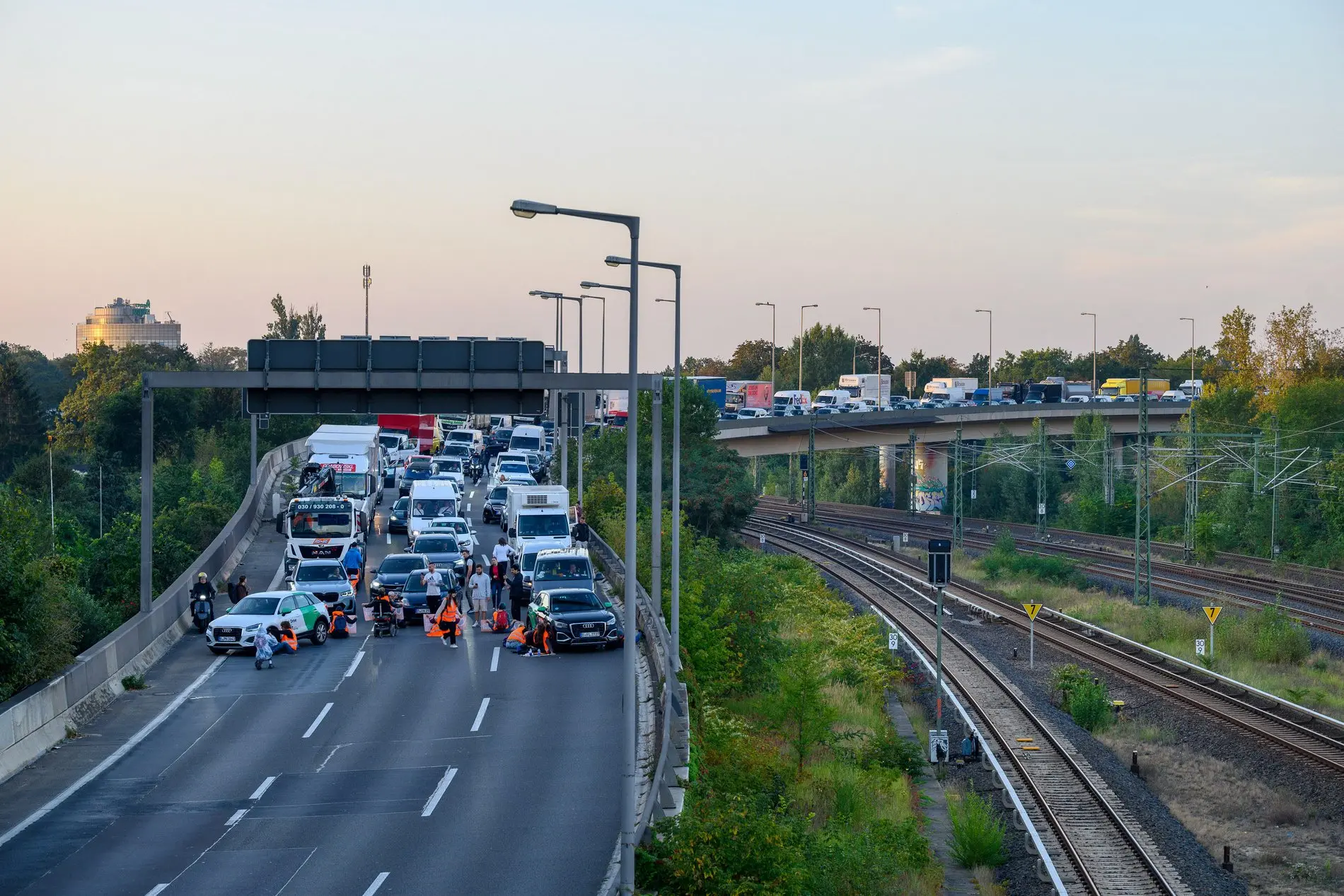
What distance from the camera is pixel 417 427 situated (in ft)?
276

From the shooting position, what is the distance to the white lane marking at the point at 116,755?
733 inches

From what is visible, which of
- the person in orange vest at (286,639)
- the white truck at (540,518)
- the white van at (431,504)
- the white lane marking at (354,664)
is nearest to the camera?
the white lane marking at (354,664)

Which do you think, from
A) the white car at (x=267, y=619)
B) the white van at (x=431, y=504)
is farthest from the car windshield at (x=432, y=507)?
the white car at (x=267, y=619)

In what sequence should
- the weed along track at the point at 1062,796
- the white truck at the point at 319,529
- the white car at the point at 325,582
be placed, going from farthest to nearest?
1. the white truck at the point at 319,529
2. the white car at the point at 325,582
3. the weed along track at the point at 1062,796

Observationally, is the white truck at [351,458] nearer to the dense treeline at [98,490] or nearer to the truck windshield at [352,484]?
the truck windshield at [352,484]

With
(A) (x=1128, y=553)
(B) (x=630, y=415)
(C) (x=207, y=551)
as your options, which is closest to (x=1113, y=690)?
(B) (x=630, y=415)

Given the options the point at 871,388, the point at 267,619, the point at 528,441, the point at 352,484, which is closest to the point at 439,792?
the point at 267,619

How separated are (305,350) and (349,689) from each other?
7001 mm

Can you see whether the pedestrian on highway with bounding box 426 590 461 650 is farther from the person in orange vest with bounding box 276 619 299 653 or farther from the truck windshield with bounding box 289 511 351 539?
the truck windshield with bounding box 289 511 351 539

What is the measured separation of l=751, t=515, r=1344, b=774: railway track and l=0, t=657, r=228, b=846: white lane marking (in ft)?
72.2

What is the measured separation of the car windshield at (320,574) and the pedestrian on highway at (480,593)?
10.8 ft

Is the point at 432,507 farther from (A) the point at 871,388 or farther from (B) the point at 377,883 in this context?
(A) the point at 871,388

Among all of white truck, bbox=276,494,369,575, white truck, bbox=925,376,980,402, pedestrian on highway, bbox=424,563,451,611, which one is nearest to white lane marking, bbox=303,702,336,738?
pedestrian on highway, bbox=424,563,451,611

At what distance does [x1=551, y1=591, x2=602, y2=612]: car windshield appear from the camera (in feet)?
103
